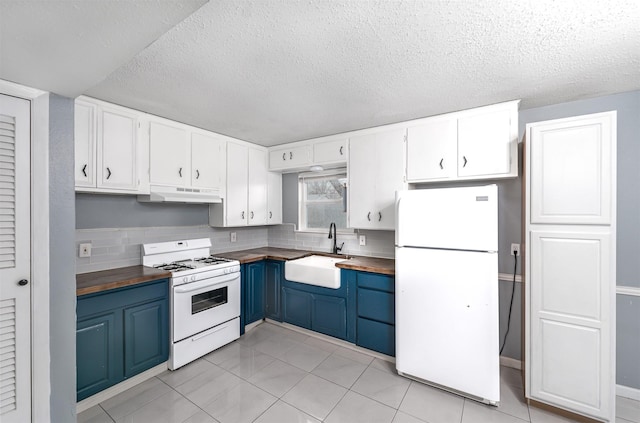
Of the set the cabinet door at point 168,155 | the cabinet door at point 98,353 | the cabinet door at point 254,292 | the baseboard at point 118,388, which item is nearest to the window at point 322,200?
the cabinet door at point 254,292

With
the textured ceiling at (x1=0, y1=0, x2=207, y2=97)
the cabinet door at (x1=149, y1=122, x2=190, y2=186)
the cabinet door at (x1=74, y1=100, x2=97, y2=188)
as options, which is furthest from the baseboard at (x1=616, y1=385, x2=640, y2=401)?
the cabinet door at (x1=74, y1=100, x2=97, y2=188)

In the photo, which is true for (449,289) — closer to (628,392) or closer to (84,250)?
(628,392)

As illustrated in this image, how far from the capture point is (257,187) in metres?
3.67

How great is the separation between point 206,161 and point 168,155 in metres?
0.42

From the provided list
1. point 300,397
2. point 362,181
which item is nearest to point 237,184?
point 362,181

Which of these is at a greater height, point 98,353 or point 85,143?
point 85,143

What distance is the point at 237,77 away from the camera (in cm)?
185

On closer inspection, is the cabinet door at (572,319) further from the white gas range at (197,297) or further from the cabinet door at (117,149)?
the cabinet door at (117,149)

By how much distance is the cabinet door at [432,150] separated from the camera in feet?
8.10

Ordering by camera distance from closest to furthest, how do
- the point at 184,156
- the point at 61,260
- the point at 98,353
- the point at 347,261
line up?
1. the point at 61,260
2. the point at 98,353
3. the point at 184,156
4. the point at 347,261

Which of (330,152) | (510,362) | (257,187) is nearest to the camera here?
(510,362)

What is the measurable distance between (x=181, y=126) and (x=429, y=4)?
8.21ft

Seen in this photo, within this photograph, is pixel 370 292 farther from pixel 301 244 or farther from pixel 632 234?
pixel 632 234

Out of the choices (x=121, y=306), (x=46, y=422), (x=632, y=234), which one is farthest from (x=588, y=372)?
(x=121, y=306)
